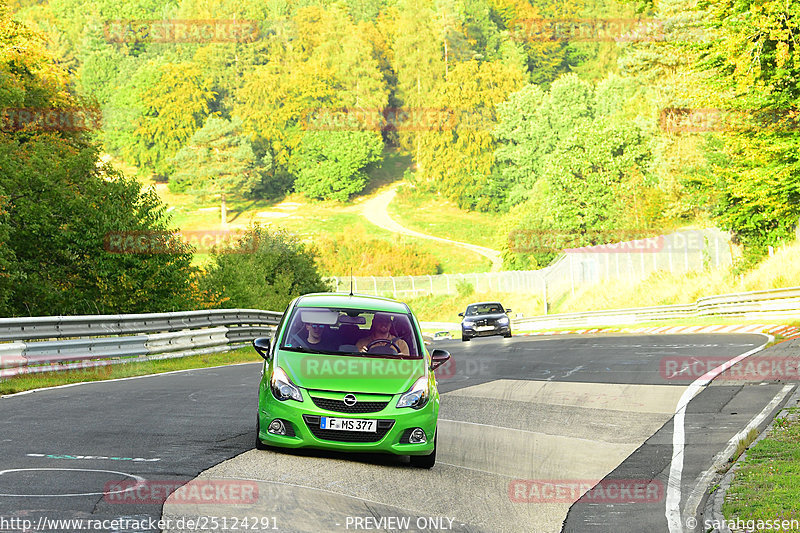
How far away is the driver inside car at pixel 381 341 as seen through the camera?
33.6ft

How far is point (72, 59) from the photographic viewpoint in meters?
174

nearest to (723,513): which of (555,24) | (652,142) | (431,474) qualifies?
(431,474)

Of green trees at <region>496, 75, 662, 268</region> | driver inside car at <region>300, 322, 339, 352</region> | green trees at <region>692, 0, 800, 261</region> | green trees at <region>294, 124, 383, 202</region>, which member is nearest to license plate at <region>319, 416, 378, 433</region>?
driver inside car at <region>300, 322, 339, 352</region>

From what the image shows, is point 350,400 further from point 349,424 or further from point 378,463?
point 378,463

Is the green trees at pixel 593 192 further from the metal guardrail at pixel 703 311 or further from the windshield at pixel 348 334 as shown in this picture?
the windshield at pixel 348 334

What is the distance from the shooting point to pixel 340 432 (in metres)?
9.14

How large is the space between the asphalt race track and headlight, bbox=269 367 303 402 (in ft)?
1.98

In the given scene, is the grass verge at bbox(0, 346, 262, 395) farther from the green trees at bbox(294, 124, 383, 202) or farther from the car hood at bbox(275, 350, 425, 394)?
the green trees at bbox(294, 124, 383, 202)

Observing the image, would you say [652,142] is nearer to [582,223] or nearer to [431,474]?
[582,223]

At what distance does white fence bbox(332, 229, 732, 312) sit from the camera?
47406 mm

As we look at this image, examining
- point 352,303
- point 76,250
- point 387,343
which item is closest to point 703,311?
point 76,250

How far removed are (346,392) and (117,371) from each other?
36.4 ft

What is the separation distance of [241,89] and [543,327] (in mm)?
105142

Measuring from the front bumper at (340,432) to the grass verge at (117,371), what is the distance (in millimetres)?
6874
